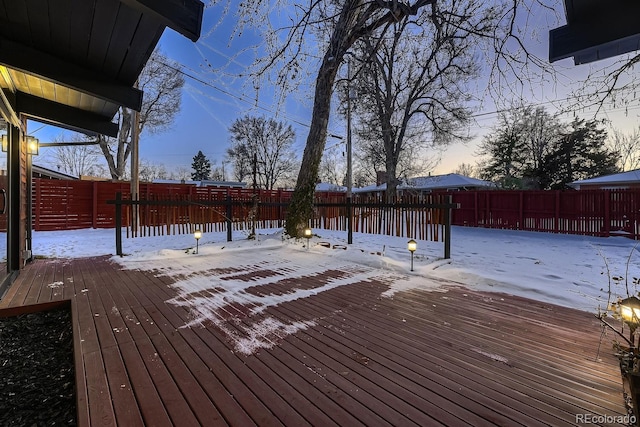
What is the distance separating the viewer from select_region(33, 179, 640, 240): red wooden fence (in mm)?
7953

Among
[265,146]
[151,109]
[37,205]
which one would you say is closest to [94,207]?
[37,205]

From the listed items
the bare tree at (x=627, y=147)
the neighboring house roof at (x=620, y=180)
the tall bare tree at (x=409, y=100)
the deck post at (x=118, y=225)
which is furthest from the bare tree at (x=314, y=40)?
the bare tree at (x=627, y=147)

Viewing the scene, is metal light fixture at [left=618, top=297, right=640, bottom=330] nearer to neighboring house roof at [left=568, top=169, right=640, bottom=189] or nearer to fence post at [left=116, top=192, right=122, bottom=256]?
fence post at [left=116, top=192, right=122, bottom=256]

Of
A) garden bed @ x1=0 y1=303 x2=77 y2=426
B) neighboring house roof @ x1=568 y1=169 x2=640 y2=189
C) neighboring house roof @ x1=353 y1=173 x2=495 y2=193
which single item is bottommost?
garden bed @ x1=0 y1=303 x2=77 y2=426

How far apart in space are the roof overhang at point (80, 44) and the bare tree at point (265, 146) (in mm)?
22277

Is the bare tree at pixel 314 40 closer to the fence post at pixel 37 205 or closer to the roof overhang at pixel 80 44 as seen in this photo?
the roof overhang at pixel 80 44

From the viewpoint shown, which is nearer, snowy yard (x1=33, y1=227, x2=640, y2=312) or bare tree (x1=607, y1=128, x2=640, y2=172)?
snowy yard (x1=33, y1=227, x2=640, y2=312)

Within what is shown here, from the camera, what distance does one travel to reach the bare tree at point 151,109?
47.2 feet

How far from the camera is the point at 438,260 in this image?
4.73 m

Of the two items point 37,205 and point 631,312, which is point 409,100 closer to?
point 631,312

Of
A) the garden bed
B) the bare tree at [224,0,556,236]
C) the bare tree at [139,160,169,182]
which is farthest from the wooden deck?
the bare tree at [139,160,169,182]

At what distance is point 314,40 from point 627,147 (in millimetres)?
24511

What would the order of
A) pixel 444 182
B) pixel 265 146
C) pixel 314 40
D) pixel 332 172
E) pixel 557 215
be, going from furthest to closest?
pixel 332 172, pixel 265 146, pixel 444 182, pixel 557 215, pixel 314 40

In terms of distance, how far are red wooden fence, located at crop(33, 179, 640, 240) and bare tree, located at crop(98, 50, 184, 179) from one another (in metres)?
5.42
